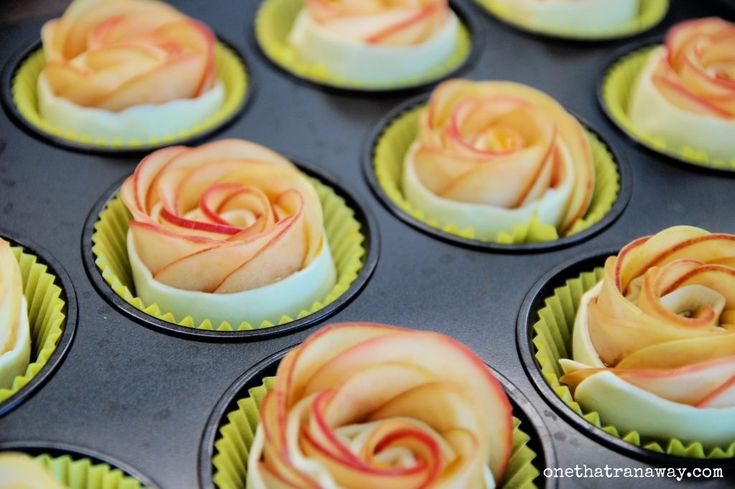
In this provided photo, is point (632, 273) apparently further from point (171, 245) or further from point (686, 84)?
point (171, 245)

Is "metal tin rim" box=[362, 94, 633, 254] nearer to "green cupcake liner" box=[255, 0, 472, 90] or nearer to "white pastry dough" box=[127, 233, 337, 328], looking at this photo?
"green cupcake liner" box=[255, 0, 472, 90]

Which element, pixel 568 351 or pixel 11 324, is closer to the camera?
pixel 11 324

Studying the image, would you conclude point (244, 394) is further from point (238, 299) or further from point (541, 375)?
point (541, 375)

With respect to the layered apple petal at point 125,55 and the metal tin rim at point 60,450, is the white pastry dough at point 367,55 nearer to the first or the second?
the layered apple petal at point 125,55

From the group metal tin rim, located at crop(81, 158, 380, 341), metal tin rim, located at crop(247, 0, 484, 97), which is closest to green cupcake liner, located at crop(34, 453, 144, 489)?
metal tin rim, located at crop(81, 158, 380, 341)

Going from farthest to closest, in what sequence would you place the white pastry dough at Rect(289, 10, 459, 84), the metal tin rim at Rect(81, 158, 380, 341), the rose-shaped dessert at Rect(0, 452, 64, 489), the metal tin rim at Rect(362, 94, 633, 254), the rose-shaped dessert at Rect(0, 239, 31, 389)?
the white pastry dough at Rect(289, 10, 459, 84) < the metal tin rim at Rect(362, 94, 633, 254) < the metal tin rim at Rect(81, 158, 380, 341) < the rose-shaped dessert at Rect(0, 239, 31, 389) < the rose-shaped dessert at Rect(0, 452, 64, 489)

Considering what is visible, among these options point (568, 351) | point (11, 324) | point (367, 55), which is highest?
point (367, 55)

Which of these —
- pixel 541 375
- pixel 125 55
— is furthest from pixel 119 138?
pixel 541 375

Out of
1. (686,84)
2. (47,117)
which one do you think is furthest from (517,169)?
(47,117)
